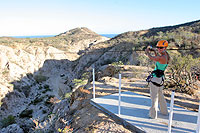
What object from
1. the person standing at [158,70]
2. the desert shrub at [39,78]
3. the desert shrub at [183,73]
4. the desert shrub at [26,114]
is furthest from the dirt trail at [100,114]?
the desert shrub at [39,78]

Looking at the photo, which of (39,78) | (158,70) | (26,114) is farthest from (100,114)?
(39,78)

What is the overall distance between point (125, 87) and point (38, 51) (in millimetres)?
34189

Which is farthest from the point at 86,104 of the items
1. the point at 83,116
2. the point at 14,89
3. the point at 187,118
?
the point at 14,89

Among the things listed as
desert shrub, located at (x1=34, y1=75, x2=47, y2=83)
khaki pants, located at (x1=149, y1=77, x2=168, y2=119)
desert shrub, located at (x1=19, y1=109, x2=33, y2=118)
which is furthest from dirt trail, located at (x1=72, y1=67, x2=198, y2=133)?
desert shrub, located at (x1=34, y1=75, x2=47, y2=83)

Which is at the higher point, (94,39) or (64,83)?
(94,39)

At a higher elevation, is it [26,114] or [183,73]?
[183,73]

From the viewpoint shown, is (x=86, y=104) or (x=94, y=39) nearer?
(x=86, y=104)

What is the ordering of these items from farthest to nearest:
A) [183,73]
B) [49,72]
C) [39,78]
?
[49,72] → [39,78] → [183,73]

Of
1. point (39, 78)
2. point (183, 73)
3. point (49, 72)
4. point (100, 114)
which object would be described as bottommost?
point (39, 78)

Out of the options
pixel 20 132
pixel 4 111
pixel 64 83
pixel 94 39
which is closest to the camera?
pixel 20 132

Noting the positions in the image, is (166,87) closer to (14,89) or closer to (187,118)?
(187,118)

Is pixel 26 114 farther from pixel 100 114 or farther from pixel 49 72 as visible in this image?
pixel 49 72

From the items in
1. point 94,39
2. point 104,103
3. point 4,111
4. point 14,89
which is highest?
point 94,39

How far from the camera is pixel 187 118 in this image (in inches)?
150
